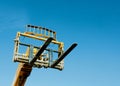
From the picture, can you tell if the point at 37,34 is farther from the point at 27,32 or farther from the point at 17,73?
the point at 17,73

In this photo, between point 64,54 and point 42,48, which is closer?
point 42,48

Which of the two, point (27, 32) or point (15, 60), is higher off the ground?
point (27, 32)

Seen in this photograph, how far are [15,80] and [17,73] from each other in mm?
483

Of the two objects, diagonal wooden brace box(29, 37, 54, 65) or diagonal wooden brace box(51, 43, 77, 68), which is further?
diagonal wooden brace box(51, 43, 77, 68)

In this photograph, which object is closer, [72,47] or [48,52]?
[72,47]

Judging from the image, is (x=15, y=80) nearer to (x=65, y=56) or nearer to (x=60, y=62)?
(x=60, y=62)

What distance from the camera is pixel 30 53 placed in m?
13.8

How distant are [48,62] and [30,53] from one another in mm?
896

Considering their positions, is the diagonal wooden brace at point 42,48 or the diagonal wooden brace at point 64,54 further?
the diagonal wooden brace at point 64,54

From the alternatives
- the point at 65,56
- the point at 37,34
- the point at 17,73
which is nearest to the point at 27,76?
the point at 17,73

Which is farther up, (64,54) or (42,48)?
(42,48)

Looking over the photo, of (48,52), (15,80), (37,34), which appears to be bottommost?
(15,80)

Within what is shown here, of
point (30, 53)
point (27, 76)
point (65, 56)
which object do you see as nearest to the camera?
point (65, 56)

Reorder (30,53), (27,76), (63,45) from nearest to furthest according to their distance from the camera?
(30,53)
(63,45)
(27,76)
